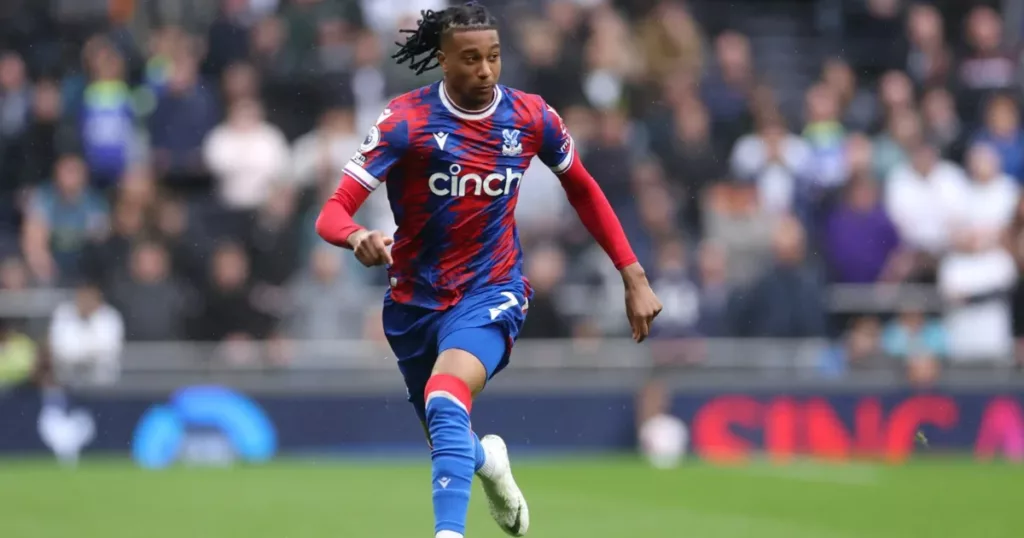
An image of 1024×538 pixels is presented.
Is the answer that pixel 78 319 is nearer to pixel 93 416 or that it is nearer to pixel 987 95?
pixel 93 416

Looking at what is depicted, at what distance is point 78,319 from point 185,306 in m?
0.96

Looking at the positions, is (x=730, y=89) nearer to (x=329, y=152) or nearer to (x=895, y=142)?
(x=895, y=142)

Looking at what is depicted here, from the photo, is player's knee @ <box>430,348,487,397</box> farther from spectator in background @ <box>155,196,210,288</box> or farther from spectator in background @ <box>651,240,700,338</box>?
spectator in background @ <box>155,196,210,288</box>

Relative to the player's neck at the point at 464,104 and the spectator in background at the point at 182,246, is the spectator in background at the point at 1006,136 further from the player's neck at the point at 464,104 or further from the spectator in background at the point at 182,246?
the player's neck at the point at 464,104

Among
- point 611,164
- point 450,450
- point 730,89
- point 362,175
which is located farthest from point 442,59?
point 730,89

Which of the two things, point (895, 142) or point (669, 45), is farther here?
point (669, 45)

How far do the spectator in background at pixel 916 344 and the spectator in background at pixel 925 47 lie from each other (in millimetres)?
3368

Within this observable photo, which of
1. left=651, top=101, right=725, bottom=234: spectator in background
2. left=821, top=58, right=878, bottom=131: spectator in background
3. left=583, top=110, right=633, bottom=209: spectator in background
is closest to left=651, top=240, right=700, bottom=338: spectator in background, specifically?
left=583, top=110, right=633, bottom=209: spectator in background

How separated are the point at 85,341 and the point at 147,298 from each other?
26.1 inches

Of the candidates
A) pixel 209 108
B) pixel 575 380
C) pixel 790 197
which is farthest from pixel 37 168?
pixel 790 197

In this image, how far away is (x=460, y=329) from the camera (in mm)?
7285

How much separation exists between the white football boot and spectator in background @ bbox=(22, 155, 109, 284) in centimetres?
853

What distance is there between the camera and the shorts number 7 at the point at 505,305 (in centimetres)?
738

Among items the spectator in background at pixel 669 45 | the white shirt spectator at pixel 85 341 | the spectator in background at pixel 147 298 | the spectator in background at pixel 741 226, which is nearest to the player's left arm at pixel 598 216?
the spectator in background at pixel 147 298
